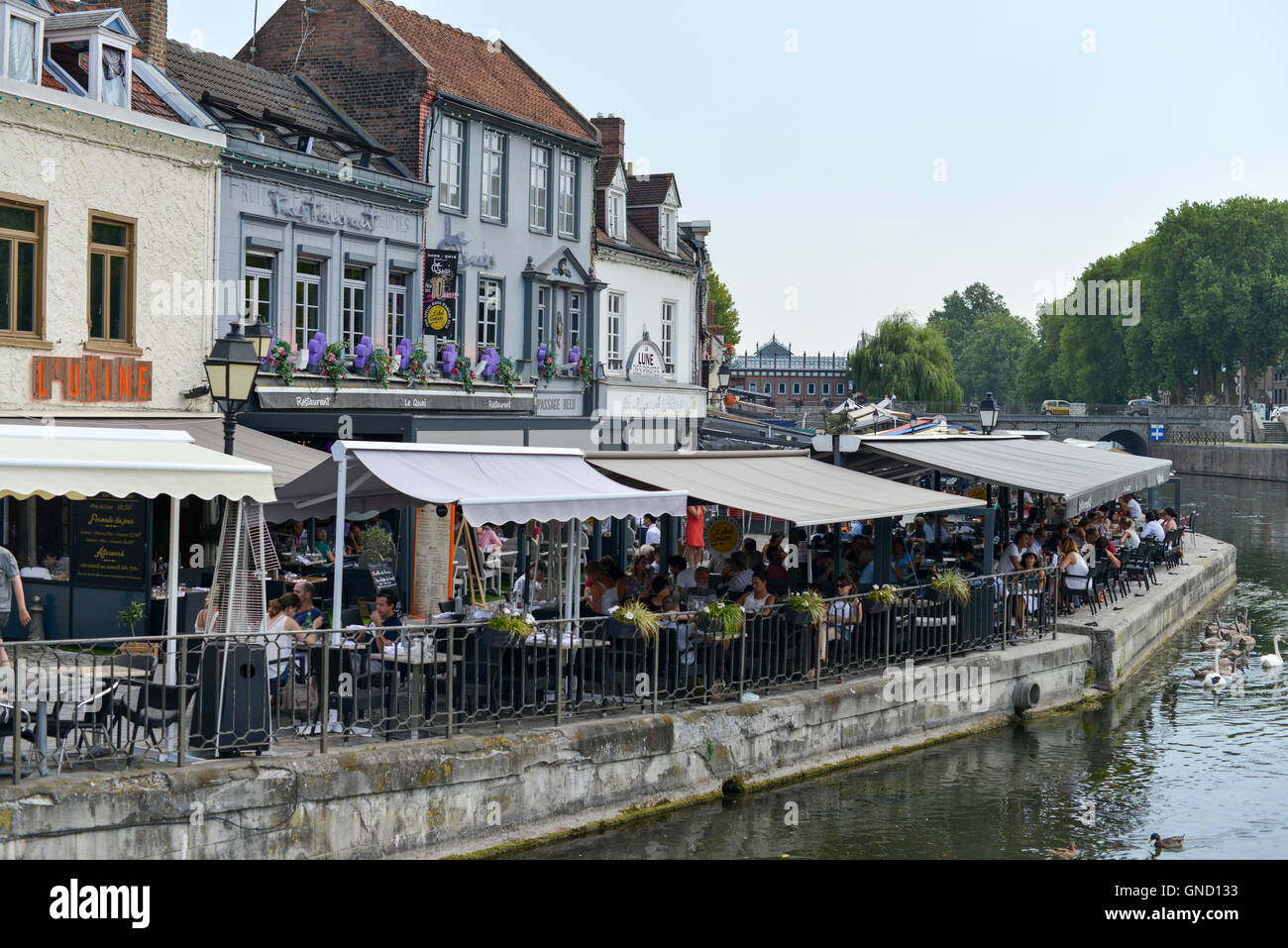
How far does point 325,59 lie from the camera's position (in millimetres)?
27047

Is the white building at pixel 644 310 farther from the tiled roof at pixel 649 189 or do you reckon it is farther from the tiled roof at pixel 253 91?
the tiled roof at pixel 253 91

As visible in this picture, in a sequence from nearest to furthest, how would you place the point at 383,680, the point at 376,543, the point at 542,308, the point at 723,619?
the point at 383,680 → the point at 723,619 → the point at 376,543 → the point at 542,308

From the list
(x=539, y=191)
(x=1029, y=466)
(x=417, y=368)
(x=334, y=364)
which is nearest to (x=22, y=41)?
(x=334, y=364)

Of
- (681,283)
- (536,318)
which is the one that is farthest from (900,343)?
(536,318)

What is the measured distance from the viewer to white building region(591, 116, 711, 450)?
33.4 metres

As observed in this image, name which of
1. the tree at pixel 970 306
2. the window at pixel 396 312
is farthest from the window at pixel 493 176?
the tree at pixel 970 306

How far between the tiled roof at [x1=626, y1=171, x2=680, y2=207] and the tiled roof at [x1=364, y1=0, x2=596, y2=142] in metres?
5.48

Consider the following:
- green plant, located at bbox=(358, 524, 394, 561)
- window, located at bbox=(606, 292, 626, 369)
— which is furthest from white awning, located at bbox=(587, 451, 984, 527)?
window, located at bbox=(606, 292, 626, 369)

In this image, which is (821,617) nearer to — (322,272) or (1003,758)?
(1003,758)

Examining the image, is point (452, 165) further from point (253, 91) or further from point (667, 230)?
point (667, 230)

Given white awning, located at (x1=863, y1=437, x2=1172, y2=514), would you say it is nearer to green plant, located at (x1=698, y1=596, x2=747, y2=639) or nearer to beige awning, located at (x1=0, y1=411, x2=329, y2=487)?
green plant, located at (x1=698, y1=596, x2=747, y2=639)

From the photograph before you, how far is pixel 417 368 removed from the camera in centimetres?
2439

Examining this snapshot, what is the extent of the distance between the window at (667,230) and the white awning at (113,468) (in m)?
26.0

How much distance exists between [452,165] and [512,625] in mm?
16507
